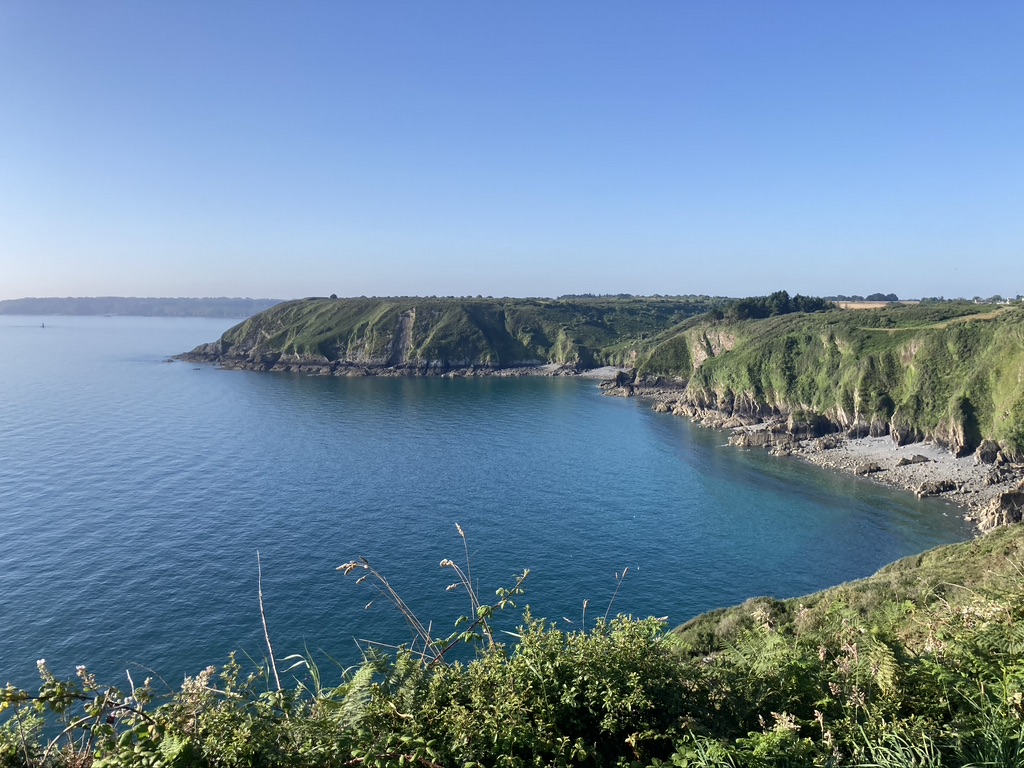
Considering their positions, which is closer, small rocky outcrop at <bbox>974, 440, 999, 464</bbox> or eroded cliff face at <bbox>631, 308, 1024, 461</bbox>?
small rocky outcrop at <bbox>974, 440, 999, 464</bbox>

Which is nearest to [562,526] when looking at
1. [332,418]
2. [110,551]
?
[110,551]

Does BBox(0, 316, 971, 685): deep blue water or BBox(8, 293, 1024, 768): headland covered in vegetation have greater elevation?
BBox(8, 293, 1024, 768): headland covered in vegetation

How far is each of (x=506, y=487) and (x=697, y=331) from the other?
8710 centimetres

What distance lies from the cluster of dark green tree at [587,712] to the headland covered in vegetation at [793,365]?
182 feet

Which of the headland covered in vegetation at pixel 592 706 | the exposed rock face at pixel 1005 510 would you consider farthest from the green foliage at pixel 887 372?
the headland covered in vegetation at pixel 592 706

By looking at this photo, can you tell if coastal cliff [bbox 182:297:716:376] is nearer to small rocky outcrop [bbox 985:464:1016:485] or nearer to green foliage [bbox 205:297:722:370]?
green foliage [bbox 205:297:722:370]

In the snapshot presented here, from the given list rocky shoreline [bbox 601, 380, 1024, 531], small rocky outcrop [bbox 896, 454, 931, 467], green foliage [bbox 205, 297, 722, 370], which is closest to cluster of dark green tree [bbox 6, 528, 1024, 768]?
rocky shoreline [bbox 601, 380, 1024, 531]

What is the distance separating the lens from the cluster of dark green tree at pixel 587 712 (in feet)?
20.0

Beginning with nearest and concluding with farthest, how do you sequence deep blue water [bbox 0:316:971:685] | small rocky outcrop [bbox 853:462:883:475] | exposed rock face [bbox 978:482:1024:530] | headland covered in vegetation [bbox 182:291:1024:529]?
deep blue water [bbox 0:316:971:685], exposed rock face [bbox 978:482:1024:530], small rocky outcrop [bbox 853:462:883:475], headland covered in vegetation [bbox 182:291:1024:529]

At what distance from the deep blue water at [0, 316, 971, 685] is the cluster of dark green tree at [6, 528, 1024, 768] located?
1519cm

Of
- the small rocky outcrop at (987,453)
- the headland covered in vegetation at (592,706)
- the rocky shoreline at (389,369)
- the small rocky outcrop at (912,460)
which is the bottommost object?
the small rocky outcrop at (912,460)

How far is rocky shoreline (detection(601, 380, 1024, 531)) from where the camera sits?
2083 inches

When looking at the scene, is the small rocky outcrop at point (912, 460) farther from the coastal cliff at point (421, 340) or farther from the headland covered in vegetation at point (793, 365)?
the coastal cliff at point (421, 340)

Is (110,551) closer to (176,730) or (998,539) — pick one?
(176,730)
